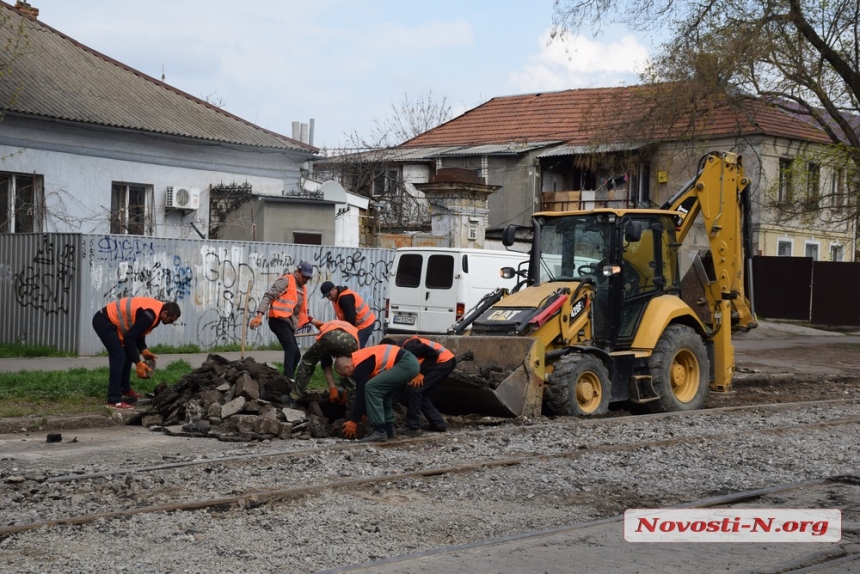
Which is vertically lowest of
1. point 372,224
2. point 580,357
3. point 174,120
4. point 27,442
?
point 27,442

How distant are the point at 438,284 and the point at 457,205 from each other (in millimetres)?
9276

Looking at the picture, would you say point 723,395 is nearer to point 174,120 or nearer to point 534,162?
point 174,120

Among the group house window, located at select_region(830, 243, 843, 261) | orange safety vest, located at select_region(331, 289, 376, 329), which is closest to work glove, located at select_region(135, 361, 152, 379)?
orange safety vest, located at select_region(331, 289, 376, 329)

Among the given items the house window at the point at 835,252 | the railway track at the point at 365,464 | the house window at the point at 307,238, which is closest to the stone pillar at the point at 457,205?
the house window at the point at 307,238

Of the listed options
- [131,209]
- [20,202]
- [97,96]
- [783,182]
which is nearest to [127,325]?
[20,202]

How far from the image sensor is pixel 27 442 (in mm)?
10789

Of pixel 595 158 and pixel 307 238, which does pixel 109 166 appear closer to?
pixel 307 238

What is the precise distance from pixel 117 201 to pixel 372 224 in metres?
7.59

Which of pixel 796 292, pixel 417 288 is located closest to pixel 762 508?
pixel 417 288

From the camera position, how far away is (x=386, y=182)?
38656 mm

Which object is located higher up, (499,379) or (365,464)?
(499,379)

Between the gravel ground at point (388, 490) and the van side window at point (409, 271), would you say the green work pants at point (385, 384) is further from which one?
the van side window at point (409, 271)

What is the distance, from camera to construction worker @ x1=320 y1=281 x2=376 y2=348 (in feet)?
45.1

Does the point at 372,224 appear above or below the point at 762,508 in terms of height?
above
